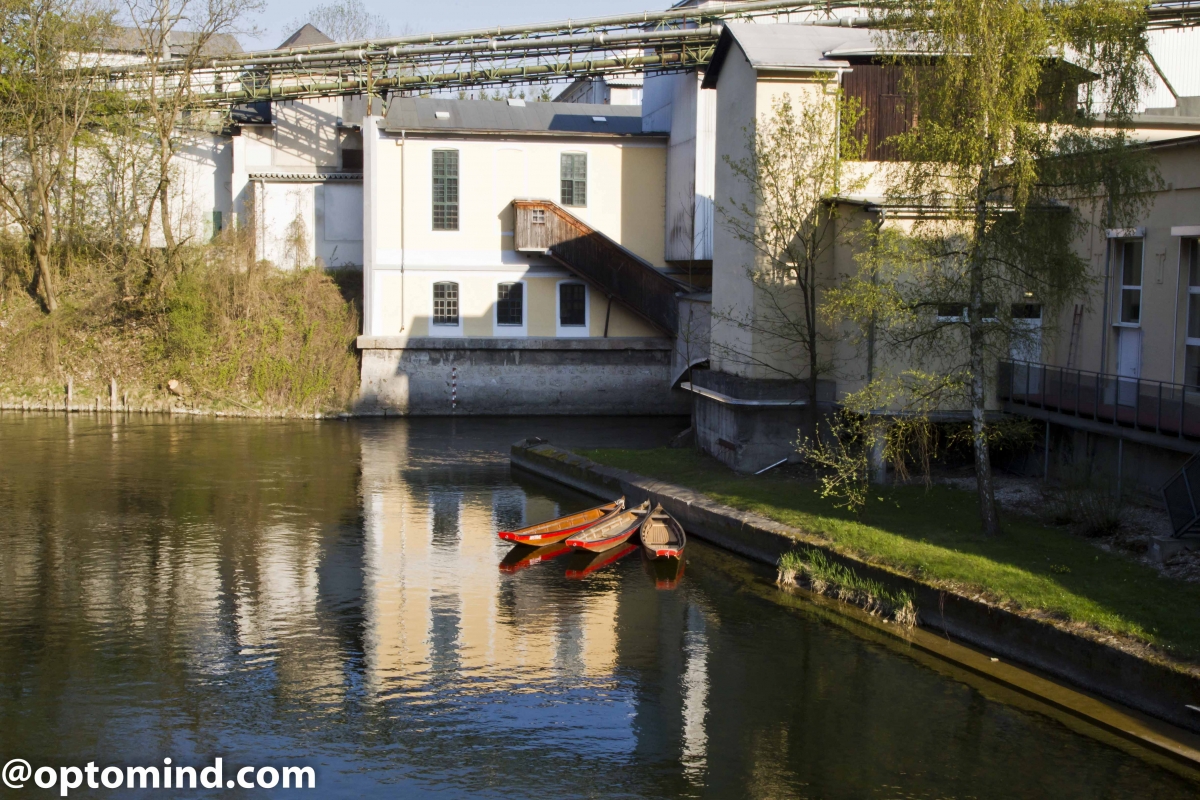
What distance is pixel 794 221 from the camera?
2066 cm

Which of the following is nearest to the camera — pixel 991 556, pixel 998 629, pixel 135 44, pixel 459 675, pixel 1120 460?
pixel 459 675

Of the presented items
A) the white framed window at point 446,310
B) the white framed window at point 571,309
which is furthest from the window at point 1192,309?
the white framed window at point 446,310

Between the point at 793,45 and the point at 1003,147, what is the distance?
28.4 feet

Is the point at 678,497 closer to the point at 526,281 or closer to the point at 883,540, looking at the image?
the point at 883,540

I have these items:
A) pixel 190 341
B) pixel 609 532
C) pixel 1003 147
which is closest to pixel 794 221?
pixel 1003 147

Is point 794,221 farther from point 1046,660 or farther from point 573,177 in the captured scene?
point 573,177

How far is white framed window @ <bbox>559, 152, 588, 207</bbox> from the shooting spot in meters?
36.4

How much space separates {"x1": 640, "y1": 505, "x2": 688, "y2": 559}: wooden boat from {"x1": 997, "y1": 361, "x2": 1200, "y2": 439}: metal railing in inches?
242

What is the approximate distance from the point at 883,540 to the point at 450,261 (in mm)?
22957

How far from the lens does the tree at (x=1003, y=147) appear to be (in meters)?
14.0

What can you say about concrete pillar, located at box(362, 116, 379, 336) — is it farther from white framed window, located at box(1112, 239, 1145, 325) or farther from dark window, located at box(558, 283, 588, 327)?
white framed window, located at box(1112, 239, 1145, 325)

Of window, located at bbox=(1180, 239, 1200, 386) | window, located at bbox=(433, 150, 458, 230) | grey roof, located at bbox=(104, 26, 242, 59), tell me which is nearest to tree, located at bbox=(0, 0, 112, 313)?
grey roof, located at bbox=(104, 26, 242, 59)

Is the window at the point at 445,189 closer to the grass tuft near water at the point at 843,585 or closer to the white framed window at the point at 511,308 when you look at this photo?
the white framed window at the point at 511,308

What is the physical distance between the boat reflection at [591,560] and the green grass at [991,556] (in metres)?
1.95
